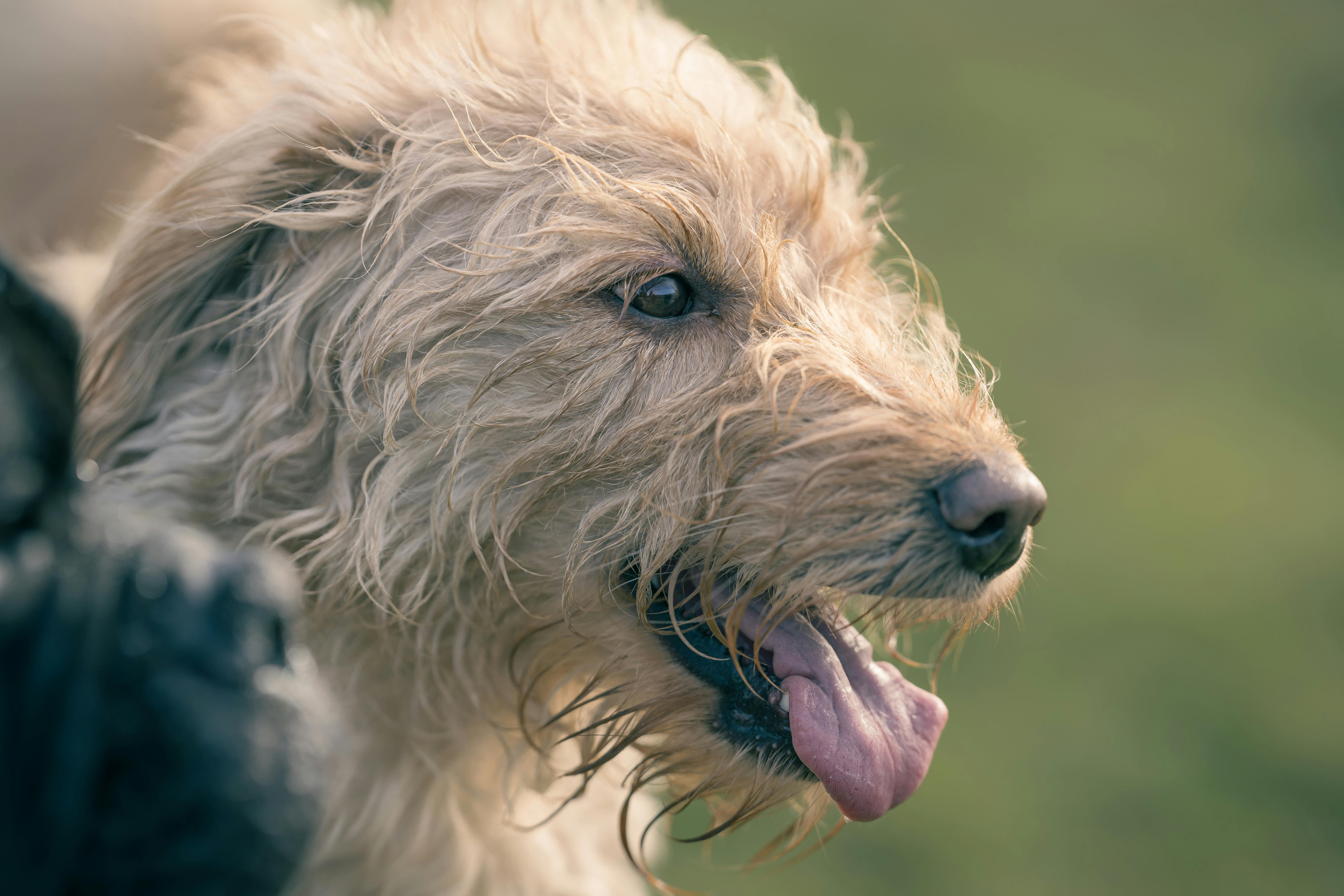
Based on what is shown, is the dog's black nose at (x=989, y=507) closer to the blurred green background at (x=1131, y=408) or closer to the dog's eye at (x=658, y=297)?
the dog's eye at (x=658, y=297)

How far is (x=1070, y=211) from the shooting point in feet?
27.5

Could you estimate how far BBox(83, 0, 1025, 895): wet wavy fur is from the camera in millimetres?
1983

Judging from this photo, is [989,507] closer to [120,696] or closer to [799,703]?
[799,703]

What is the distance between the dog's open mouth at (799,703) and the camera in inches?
80.4

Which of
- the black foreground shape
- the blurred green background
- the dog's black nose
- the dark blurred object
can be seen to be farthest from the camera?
the blurred green background

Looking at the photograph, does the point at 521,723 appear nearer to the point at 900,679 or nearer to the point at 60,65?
the point at 900,679

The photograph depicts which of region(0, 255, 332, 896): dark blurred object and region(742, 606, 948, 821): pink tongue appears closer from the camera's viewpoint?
region(0, 255, 332, 896): dark blurred object

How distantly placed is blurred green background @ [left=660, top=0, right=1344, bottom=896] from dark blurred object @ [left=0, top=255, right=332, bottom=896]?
237 centimetres

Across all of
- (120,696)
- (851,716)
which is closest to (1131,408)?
(851,716)

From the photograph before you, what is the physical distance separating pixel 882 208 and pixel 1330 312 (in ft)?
22.8

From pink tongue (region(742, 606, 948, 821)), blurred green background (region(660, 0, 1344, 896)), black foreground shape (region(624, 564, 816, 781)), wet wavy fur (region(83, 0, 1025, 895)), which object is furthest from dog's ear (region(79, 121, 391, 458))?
blurred green background (region(660, 0, 1344, 896))

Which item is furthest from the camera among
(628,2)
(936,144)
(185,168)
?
(936,144)

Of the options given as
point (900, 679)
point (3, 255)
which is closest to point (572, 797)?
point (900, 679)

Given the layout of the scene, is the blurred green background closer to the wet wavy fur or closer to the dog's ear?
the wet wavy fur
